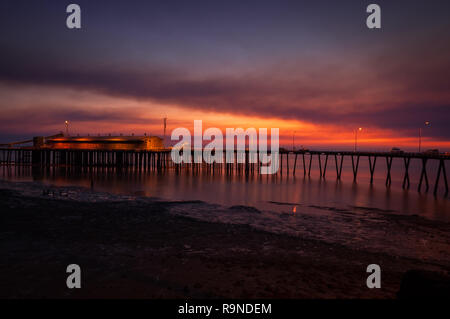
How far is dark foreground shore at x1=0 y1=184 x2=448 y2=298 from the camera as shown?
6.41 metres

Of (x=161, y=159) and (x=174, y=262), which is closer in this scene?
(x=174, y=262)

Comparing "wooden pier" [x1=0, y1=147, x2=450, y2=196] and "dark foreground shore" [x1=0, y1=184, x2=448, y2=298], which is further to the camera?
"wooden pier" [x1=0, y1=147, x2=450, y2=196]

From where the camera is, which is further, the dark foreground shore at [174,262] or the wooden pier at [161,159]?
the wooden pier at [161,159]

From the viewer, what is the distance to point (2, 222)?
11.6 meters

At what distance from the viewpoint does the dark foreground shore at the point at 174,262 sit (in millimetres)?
6414

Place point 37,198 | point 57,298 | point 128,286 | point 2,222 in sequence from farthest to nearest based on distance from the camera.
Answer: point 37,198
point 2,222
point 128,286
point 57,298

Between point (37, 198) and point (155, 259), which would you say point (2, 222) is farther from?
point (155, 259)

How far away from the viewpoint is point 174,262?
26.3 ft
